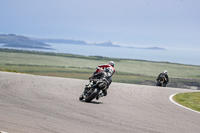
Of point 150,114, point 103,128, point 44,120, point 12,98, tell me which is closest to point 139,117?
point 150,114

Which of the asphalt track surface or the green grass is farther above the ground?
the green grass

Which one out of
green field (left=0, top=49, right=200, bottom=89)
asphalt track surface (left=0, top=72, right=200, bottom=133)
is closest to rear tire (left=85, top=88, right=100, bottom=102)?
asphalt track surface (left=0, top=72, right=200, bottom=133)

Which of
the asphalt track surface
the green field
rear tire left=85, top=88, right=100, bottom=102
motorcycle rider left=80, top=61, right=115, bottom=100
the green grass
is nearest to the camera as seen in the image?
the asphalt track surface

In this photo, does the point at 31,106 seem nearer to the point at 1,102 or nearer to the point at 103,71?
the point at 1,102

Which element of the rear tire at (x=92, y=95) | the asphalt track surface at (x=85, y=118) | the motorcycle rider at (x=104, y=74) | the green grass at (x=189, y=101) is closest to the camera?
the asphalt track surface at (x=85, y=118)

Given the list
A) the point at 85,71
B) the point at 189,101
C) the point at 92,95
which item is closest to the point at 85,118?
the point at 92,95

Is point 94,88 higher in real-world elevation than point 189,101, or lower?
higher

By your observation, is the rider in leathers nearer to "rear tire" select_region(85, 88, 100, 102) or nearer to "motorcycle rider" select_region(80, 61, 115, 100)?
"motorcycle rider" select_region(80, 61, 115, 100)

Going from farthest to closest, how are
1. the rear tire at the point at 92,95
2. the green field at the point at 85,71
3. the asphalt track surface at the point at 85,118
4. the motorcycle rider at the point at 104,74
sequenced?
the green field at the point at 85,71
the motorcycle rider at the point at 104,74
the rear tire at the point at 92,95
the asphalt track surface at the point at 85,118

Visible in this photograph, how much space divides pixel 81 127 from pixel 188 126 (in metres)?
3.32

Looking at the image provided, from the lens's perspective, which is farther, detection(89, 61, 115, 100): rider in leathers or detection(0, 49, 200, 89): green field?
detection(0, 49, 200, 89): green field

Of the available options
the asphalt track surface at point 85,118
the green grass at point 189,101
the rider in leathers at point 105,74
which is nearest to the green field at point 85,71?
the green grass at point 189,101

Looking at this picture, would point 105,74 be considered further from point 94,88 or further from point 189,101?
point 189,101

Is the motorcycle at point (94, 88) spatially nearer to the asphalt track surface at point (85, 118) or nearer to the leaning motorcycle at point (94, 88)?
the leaning motorcycle at point (94, 88)
